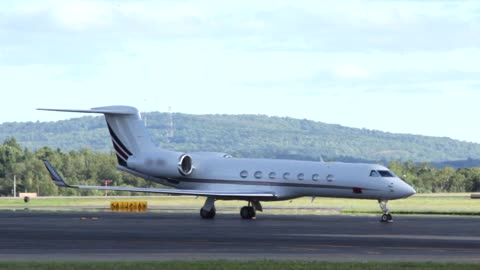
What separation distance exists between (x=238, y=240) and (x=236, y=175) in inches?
858

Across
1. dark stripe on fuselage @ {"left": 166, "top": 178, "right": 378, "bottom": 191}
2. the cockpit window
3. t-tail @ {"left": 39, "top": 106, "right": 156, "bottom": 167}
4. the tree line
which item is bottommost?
the tree line

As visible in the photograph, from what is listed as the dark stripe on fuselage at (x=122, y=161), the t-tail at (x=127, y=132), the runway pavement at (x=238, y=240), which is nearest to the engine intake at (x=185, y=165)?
the t-tail at (x=127, y=132)

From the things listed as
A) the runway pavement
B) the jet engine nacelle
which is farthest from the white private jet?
the runway pavement

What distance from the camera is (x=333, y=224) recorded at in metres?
47.3

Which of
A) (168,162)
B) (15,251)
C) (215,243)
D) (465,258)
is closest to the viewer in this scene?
(465,258)

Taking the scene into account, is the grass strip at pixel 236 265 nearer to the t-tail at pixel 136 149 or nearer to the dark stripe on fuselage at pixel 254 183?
the dark stripe on fuselage at pixel 254 183

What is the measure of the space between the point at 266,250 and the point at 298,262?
14.6ft

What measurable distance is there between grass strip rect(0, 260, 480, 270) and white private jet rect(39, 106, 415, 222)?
2474 centimetres

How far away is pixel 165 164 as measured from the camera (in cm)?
5812

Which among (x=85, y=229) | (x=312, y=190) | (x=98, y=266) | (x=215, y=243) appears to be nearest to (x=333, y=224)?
(x=312, y=190)

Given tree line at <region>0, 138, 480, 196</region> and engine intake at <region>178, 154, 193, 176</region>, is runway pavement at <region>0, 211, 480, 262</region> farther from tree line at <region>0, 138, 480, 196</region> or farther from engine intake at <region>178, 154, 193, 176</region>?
tree line at <region>0, 138, 480, 196</region>

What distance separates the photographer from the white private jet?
5322 cm

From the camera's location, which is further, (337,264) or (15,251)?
(15,251)

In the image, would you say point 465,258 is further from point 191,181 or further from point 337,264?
point 191,181
